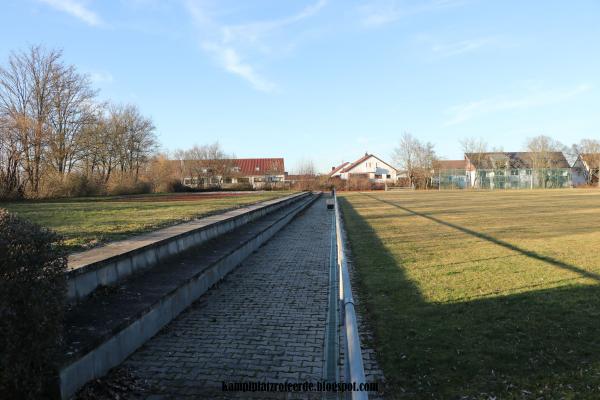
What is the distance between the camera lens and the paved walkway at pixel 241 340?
3648mm

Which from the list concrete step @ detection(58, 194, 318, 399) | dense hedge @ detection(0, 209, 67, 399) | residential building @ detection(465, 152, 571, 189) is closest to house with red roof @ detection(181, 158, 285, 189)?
residential building @ detection(465, 152, 571, 189)

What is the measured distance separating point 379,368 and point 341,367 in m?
0.37

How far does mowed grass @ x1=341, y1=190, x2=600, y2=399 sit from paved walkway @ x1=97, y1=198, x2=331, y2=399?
78 centimetres

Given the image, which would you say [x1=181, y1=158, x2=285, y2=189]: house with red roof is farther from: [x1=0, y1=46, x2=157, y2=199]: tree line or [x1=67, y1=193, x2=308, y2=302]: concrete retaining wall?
[x1=67, y1=193, x2=308, y2=302]: concrete retaining wall

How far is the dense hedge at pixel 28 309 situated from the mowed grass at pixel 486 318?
8.29 feet

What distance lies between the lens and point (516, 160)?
3366 inches

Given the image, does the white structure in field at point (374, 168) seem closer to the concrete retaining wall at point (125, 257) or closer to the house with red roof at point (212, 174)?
the house with red roof at point (212, 174)

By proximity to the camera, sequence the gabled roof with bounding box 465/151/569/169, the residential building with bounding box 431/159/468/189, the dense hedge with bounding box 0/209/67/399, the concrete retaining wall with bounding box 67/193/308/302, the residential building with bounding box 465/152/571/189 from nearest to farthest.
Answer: the dense hedge with bounding box 0/209/67/399, the concrete retaining wall with bounding box 67/193/308/302, the residential building with bounding box 431/159/468/189, the residential building with bounding box 465/152/571/189, the gabled roof with bounding box 465/151/569/169

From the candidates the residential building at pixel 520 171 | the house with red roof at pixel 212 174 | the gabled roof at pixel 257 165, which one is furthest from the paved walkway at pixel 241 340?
the gabled roof at pixel 257 165

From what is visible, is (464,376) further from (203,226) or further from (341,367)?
(203,226)

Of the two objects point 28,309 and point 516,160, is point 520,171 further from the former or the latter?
point 28,309

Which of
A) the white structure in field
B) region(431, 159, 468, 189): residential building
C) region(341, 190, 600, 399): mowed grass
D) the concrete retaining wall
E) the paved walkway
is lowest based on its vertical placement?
the paved walkway

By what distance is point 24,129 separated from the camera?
29109 mm

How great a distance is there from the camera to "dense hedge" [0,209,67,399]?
2.36 meters
